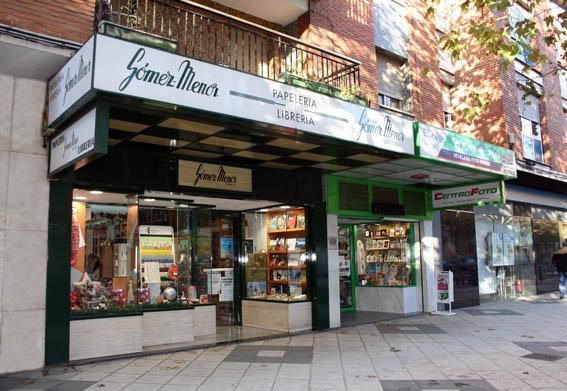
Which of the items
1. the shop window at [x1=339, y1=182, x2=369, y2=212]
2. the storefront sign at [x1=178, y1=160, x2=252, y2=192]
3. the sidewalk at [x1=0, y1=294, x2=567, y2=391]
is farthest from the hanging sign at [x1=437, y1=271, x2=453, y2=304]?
the storefront sign at [x1=178, y1=160, x2=252, y2=192]

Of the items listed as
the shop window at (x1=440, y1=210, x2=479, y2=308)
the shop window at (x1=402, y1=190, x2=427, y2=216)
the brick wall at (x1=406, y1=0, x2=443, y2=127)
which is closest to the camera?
the shop window at (x1=402, y1=190, x2=427, y2=216)

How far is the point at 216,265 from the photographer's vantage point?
11258 millimetres

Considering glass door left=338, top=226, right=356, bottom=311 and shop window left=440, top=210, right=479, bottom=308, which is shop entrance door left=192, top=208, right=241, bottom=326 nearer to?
glass door left=338, top=226, right=356, bottom=311

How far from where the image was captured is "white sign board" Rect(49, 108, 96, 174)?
566 centimetres

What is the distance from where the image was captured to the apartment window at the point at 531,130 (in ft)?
56.9

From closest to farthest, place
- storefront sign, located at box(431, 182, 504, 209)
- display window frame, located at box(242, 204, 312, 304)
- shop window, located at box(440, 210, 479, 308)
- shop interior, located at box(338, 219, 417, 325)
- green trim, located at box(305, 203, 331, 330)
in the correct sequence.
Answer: green trim, located at box(305, 203, 331, 330) < display window frame, located at box(242, 204, 312, 304) < storefront sign, located at box(431, 182, 504, 209) < shop interior, located at box(338, 219, 417, 325) < shop window, located at box(440, 210, 479, 308)

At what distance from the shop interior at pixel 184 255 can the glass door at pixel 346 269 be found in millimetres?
3497

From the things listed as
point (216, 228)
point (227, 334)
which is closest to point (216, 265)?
point (216, 228)

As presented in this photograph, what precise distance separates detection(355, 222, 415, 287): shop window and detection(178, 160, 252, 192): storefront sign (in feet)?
18.4

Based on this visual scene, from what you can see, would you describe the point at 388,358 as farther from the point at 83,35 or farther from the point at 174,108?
the point at 83,35

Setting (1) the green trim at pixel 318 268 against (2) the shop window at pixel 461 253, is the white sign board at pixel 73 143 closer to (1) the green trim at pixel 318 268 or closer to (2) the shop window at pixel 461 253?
(1) the green trim at pixel 318 268

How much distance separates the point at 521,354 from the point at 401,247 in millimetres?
5976

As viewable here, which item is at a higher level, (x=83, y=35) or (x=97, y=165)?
(x=83, y=35)

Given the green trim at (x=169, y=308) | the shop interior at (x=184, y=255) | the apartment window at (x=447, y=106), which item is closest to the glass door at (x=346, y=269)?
the shop interior at (x=184, y=255)
